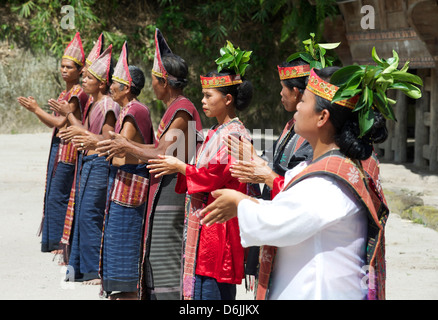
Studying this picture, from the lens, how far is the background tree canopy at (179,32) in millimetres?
14695

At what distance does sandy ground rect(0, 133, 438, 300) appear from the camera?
493 centimetres

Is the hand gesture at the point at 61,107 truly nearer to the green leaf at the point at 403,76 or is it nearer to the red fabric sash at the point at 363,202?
the red fabric sash at the point at 363,202

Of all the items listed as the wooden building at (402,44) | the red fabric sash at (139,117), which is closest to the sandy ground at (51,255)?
the wooden building at (402,44)

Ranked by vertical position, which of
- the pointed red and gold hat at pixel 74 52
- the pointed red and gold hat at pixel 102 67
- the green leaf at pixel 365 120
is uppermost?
the pointed red and gold hat at pixel 74 52

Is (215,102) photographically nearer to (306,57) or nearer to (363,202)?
(306,57)

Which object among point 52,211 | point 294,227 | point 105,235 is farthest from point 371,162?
point 52,211

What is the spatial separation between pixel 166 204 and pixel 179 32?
1156 centimetres

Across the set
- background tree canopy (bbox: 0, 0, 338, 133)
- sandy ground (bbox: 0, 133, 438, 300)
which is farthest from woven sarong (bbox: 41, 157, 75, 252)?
background tree canopy (bbox: 0, 0, 338, 133)

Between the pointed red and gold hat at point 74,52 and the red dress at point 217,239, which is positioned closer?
the red dress at point 217,239

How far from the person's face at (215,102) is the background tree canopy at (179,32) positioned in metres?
10.8

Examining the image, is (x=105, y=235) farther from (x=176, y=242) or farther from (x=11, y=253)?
(x=11, y=253)

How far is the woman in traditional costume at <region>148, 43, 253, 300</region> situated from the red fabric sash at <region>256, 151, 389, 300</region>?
3.63ft

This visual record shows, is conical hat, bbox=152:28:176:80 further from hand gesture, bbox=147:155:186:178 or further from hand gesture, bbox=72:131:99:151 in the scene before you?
hand gesture, bbox=147:155:186:178

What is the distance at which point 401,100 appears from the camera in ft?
35.9
